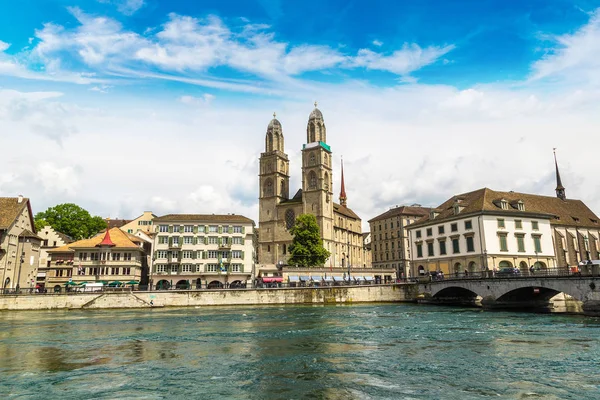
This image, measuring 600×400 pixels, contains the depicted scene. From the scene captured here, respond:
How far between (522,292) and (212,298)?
3608 centimetres

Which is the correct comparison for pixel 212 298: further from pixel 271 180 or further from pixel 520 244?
pixel 271 180

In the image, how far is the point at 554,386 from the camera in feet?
47.4

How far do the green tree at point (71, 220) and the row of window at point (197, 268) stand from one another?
22071 mm

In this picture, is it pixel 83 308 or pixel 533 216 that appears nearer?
pixel 83 308

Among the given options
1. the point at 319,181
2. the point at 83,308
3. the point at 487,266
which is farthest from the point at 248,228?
the point at 487,266

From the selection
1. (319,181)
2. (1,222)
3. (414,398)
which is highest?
(319,181)

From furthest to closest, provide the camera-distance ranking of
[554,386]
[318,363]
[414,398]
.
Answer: [318,363]
[554,386]
[414,398]

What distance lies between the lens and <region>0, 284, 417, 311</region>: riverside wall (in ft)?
180

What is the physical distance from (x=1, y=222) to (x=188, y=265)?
28472 mm

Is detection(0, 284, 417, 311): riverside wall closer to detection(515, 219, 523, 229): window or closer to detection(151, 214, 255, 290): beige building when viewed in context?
detection(515, 219, 523, 229): window

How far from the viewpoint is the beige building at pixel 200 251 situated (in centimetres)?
7756

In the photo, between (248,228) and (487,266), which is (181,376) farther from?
(248,228)

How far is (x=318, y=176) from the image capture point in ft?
333

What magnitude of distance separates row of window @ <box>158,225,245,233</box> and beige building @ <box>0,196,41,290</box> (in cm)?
1946
